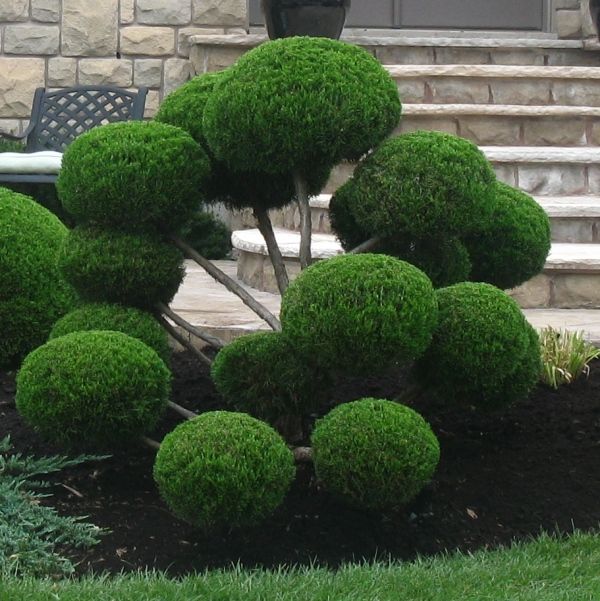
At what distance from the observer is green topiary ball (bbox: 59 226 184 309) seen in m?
3.88

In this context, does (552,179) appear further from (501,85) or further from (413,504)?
(413,504)

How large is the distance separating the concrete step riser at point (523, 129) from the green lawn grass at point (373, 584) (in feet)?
15.0

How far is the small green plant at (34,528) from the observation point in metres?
3.37

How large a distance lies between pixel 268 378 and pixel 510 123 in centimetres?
441

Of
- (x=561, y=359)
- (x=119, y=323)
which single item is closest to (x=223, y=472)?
(x=119, y=323)

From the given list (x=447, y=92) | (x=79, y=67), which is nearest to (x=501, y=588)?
(x=447, y=92)

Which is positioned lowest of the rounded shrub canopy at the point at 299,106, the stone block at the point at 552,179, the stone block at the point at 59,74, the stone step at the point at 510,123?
the stone block at the point at 552,179

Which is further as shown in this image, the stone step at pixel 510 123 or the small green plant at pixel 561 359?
→ the stone step at pixel 510 123

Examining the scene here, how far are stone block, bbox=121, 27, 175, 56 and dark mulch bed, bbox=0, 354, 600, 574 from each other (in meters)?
5.08

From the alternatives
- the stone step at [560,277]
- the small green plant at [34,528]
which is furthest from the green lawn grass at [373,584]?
the stone step at [560,277]

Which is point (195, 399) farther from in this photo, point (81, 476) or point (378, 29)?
point (378, 29)

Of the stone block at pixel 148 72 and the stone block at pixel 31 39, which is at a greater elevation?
the stone block at pixel 31 39

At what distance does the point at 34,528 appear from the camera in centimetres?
356

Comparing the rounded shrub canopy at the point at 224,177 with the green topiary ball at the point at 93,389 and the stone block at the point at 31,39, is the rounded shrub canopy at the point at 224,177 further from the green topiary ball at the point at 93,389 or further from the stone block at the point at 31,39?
the stone block at the point at 31,39
